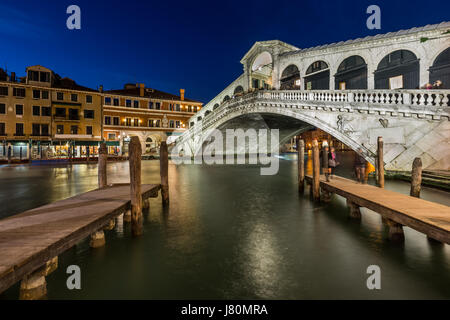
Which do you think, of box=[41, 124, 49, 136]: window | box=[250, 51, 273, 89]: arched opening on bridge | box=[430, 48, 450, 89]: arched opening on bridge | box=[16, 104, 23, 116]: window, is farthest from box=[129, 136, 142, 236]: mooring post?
box=[16, 104, 23, 116]: window

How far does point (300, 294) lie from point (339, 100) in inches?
511

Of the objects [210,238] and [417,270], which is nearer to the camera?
[417,270]

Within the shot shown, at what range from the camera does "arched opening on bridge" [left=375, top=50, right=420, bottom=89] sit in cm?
1553

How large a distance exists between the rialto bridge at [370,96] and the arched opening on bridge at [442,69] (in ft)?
0.15

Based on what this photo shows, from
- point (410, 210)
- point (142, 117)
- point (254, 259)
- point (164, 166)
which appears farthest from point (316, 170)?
point (142, 117)

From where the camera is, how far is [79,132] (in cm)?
3102

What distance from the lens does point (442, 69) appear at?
14.5m

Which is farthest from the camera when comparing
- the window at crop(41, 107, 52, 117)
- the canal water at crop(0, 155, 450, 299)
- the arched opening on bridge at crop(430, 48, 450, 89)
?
the window at crop(41, 107, 52, 117)

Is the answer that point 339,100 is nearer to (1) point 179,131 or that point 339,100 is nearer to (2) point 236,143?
(2) point 236,143

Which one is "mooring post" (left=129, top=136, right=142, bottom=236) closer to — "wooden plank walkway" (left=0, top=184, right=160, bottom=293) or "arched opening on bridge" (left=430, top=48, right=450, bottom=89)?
"wooden plank walkway" (left=0, top=184, right=160, bottom=293)

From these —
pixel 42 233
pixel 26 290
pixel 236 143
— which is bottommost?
pixel 26 290

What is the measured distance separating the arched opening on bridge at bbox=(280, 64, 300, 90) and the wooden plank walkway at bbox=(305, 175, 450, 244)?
18341mm
